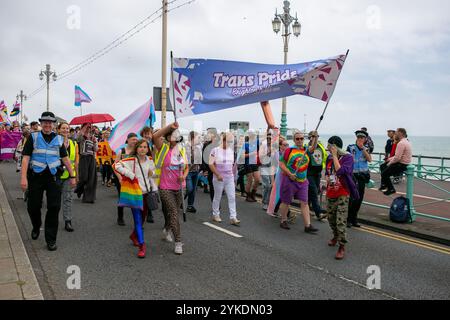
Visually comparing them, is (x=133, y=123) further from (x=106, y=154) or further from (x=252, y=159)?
(x=106, y=154)

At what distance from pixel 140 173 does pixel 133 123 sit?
8.46 feet

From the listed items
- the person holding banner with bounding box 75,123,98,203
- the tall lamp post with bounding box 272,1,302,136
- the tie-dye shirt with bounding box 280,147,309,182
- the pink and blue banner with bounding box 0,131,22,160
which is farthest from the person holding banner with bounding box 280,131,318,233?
the pink and blue banner with bounding box 0,131,22,160

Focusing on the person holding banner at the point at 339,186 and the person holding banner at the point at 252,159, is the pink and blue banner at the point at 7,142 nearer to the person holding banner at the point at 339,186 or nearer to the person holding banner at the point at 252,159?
the person holding banner at the point at 252,159

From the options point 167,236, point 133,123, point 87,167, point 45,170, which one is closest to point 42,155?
point 45,170

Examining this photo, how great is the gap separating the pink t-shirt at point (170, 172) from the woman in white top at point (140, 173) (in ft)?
0.58

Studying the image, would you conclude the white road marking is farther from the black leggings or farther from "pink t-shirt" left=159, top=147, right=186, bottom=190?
the black leggings

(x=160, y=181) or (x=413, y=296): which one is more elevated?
(x=160, y=181)

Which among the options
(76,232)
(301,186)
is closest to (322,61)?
(301,186)

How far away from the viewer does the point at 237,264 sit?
5.26 m

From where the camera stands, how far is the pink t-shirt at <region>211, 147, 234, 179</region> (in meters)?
7.84

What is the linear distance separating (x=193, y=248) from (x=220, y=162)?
7.48 feet

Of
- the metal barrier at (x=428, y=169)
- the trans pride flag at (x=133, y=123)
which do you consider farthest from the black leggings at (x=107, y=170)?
the metal barrier at (x=428, y=169)
